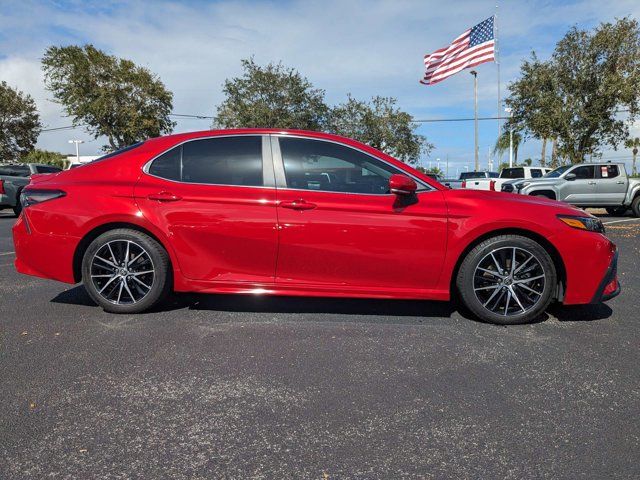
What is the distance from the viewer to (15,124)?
38.3m

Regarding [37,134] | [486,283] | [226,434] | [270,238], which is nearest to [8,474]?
[226,434]

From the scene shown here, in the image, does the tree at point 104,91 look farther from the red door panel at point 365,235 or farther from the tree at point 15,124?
the red door panel at point 365,235

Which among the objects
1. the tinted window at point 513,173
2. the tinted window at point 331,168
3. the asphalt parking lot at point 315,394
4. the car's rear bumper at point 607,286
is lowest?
the asphalt parking lot at point 315,394

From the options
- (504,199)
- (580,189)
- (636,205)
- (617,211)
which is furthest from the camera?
(617,211)

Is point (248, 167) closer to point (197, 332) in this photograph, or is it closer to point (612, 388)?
point (197, 332)

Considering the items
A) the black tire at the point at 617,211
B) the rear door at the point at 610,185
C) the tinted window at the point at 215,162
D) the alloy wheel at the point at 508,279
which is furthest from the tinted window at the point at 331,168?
the black tire at the point at 617,211

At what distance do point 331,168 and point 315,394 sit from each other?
1978 millimetres

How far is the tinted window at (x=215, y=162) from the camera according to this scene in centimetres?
401

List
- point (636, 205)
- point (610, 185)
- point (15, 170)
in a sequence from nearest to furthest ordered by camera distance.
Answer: point (610, 185)
point (636, 205)
point (15, 170)

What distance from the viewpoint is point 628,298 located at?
480 cm

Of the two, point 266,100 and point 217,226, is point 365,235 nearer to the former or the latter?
point 217,226

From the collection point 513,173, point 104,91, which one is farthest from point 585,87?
point 104,91

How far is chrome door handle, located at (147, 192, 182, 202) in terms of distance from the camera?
156 inches

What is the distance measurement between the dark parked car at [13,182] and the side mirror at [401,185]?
12.8 metres
